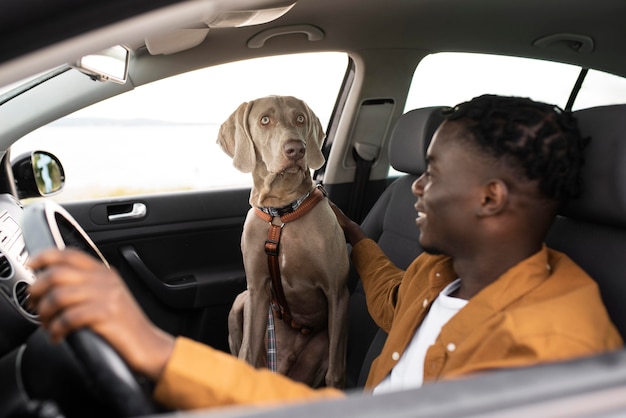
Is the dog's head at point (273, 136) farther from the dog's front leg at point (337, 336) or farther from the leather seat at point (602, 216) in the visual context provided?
the leather seat at point (602, 216)

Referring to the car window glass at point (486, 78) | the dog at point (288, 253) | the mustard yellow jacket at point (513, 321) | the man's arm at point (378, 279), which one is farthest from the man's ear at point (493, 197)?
the car window glass at point (486, 78)

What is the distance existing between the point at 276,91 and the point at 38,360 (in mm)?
2306

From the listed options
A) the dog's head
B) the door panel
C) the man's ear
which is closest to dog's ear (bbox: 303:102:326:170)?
the dog's head

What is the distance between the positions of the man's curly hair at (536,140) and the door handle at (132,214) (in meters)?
2.11

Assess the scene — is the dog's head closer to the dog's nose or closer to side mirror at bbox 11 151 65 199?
the dog's nose

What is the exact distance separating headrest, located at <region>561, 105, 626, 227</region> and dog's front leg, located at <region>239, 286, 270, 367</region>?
5.15 ft

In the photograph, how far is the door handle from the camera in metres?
3.33

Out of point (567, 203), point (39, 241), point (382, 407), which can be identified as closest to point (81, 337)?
point (39, 241)

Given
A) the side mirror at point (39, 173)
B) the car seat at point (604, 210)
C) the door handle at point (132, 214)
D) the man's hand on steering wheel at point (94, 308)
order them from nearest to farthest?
A: the man's hand on steering wheel at point (94, 308) → the car seat at point (604, 210) → the side mirror at point (39, 173) → the door handle at point (132, 214)

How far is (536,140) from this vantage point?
1672mm

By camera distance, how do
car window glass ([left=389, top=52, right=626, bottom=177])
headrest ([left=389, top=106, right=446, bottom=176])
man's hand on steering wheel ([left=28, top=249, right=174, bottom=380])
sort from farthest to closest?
car window glass ([left=389, top=52, right=626, bottom=177]) → headrest ([left=389, top=106, right=446, bottom=176]) → man's hand on steering wheel ([left=28, top=249, right=174, bottom=380])

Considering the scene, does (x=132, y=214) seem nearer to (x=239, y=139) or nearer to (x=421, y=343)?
(x=239, y=139)

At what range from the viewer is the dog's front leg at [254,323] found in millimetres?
3001

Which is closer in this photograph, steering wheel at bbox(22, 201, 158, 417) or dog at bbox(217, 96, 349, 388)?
steering wheel at bbox(22, 201, 158, 417)
